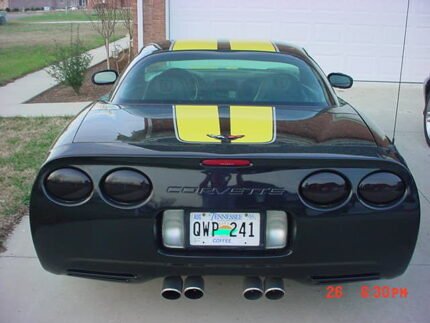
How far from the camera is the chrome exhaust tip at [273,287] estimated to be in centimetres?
258

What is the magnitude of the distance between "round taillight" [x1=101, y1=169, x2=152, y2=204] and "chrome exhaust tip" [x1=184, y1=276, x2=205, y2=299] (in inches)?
19.1

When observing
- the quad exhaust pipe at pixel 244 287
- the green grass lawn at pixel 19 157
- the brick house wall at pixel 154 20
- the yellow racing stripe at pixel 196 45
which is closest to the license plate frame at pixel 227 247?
the quad exhaust pipe at pixel 244 287

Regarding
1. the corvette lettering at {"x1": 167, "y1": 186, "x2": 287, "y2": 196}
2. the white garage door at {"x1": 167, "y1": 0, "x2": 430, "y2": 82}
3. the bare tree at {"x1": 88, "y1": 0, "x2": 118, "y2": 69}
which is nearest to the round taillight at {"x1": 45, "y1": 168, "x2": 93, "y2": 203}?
the corvette lettering at {"x1": 167, "y1": 186, "x2": 287, "y2": 196}

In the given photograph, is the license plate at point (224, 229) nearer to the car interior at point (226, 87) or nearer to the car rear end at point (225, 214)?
the car rear end at point (225, 214)

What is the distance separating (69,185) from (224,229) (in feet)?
2.48

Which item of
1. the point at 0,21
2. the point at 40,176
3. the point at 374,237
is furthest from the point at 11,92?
the point at 0,21

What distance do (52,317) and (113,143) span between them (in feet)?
3.53

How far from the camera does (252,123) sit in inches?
112

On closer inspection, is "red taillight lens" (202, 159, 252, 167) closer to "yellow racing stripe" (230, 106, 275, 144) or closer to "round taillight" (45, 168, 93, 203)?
"yellow racing stripe" (230, 106, 275, 144)

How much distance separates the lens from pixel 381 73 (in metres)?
11.2

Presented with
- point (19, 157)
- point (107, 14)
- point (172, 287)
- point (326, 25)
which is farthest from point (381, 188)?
point (107, 14)

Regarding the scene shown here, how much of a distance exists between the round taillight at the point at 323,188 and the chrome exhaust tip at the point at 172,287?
2.46 feet

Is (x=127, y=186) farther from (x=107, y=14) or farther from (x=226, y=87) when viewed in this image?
(x=107, y=14)

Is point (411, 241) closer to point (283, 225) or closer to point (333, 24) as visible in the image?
point (283, 225)
